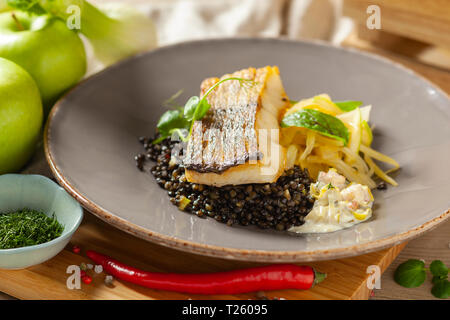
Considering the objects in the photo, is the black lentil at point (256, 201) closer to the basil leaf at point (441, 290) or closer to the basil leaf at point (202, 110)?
the basil leaf at point (202, 110)

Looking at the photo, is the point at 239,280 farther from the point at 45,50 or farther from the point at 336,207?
the point at 45,50

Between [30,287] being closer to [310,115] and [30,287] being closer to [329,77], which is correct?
[310,115]

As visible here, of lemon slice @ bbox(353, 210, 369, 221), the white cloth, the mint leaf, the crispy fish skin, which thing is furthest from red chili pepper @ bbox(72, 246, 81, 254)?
the white cloth

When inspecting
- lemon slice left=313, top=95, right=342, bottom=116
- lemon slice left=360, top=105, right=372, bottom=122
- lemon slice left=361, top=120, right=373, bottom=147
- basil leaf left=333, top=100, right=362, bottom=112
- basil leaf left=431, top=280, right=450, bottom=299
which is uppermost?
lemon slice left=313, top=95, right=342, bottom=116

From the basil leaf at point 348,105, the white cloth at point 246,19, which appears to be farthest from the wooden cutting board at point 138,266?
the white cloth at point 246,19

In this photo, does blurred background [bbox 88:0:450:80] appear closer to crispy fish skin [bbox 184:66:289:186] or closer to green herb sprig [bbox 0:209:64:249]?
crispy fish skin [bbox 184:66:289:186]
